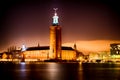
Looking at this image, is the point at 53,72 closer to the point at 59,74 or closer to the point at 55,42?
the point at 59,74

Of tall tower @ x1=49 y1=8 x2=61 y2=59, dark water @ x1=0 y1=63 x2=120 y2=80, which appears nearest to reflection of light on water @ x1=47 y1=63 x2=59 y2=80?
dark water @ x1=0 y1=63 x2=120 y2=80

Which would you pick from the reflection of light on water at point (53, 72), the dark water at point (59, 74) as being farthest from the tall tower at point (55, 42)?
the dark water at point (59, 74)

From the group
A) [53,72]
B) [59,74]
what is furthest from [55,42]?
[59,74]

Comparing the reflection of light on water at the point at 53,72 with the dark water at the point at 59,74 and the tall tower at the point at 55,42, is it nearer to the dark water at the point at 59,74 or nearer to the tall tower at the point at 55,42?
the dark water at the point at 59,74

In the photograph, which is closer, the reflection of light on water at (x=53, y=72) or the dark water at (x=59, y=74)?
the dark water at (x=59, y=74)

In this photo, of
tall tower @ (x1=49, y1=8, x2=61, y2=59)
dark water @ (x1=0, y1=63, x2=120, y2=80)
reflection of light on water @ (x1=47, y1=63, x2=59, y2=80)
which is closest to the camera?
dark water @ (x1=0, y1=63, x2=120, y2=80)

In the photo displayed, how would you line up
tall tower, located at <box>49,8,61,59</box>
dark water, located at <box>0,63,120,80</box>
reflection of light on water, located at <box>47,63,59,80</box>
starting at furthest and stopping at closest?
1. tall tower, located at <box>49,8,61,59</box>
2. reflection of light on water, located at <box>47,63,59,80</box>
3. dark water, located at <box>0,63,120,80</box>

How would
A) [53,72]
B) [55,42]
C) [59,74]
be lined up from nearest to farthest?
[59,74] → [53,72] → [55,42]

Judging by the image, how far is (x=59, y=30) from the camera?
196375 millimetres

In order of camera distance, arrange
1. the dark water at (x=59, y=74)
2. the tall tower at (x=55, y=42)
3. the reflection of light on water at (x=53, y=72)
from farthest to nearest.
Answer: the tall tower at (x=55, y=42) < the reflection of light on water at (x=53, y=72) < the dark water at (x=59, y=74)

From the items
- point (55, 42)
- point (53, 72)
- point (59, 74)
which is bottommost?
Result: point (59, 74)

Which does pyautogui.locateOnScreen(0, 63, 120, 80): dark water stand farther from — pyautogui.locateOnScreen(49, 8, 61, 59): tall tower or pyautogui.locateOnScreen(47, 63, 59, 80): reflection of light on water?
pyautogui.locateOnScreen(49, 8, 61, 59): tall tower

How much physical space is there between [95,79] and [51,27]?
13524 cm

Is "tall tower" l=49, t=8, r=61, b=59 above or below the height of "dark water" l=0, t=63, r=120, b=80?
above
